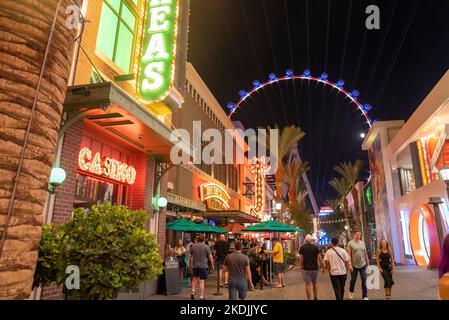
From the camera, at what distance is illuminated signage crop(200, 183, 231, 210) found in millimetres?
22766

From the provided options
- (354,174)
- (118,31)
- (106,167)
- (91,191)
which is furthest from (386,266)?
(354,174)

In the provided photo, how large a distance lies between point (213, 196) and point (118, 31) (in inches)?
587

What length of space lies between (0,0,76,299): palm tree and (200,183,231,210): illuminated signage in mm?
18663

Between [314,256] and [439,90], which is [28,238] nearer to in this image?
[314,256]

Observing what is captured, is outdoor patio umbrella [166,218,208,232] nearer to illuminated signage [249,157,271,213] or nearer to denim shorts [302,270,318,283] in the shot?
denim shorts [302,270,318,283]

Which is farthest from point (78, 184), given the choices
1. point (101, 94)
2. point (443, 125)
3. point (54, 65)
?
point (443, 125)

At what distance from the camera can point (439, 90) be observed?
57.2 feet

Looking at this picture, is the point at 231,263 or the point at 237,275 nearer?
the point at 237,275

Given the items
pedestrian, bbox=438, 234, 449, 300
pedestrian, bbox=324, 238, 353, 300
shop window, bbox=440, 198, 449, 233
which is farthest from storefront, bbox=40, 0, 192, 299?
shop window, bbox=440, 198, 449, 233

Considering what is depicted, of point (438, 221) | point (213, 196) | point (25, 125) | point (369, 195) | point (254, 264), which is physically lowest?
point (254, 264)

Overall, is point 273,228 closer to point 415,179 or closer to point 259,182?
point 415,179

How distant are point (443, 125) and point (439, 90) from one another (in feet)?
9.23

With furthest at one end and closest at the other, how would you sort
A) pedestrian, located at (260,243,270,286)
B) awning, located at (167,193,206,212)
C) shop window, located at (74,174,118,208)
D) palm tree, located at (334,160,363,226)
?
1. palm tree, located at (334,160,363,226)
2. awning, located at (167,193,206,212)
3. pedestrian, located at (260,243,270,286)
4. shop window, located at (74,174,118,208)

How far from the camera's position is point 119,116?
27.7ft
